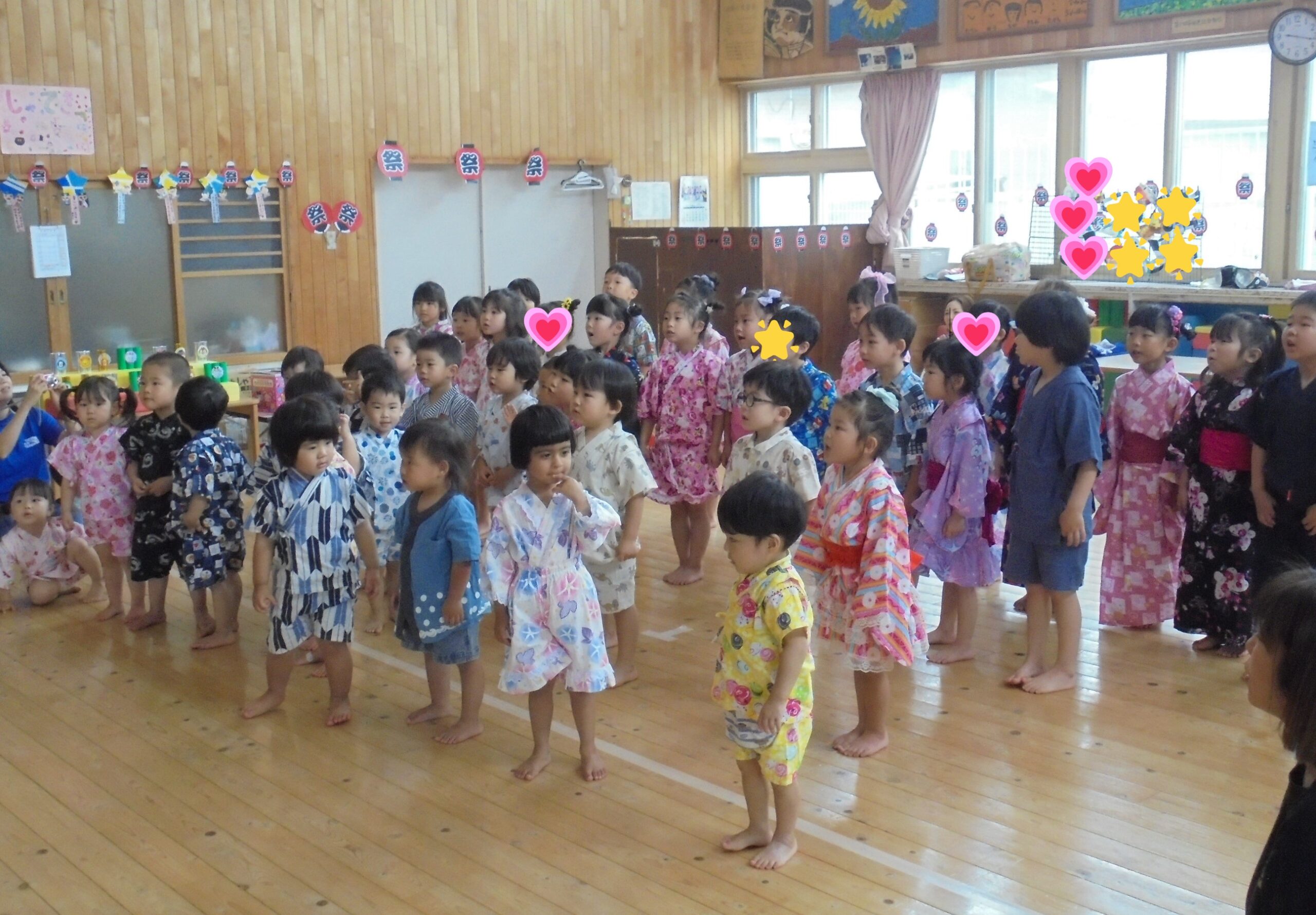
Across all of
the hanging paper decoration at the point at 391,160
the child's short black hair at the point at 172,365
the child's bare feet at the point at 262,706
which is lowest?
the child's bare feet at the point at 262,706

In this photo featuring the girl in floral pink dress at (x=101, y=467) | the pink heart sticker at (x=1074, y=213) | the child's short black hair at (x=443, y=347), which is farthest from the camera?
the pink heart sticker at (x=1074, y=213)

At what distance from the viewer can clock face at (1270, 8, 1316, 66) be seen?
27.7 feet

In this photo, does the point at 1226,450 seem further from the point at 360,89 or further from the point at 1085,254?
the point at 360,89

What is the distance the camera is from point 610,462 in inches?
154

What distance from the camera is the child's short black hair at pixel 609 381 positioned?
3850 millimetres

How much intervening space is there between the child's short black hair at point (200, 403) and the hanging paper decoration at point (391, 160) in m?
5.19

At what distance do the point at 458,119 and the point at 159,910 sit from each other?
8.00 metres

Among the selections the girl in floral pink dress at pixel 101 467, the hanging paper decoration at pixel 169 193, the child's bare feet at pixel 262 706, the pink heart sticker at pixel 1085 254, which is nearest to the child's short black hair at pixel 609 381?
the child's bare feet at pixel 262 706

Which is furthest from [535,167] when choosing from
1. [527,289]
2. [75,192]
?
[75,192]

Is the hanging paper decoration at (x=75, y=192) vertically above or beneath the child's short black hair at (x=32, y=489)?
above

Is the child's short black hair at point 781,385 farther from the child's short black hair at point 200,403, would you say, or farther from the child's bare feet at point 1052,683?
the child's short black hair at point 200,403

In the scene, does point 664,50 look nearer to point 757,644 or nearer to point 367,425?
point 367,425

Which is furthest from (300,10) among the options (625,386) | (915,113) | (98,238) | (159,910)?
(159,910)

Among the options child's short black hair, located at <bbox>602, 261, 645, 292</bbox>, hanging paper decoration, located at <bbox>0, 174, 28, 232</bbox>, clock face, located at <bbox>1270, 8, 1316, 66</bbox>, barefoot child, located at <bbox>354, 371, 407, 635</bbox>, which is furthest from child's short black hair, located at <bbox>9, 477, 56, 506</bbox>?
clock face, located at <bbox>1270, 8, 1316, 66</bbox>
